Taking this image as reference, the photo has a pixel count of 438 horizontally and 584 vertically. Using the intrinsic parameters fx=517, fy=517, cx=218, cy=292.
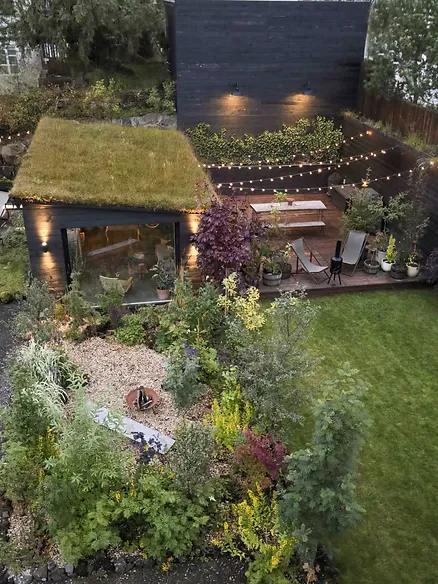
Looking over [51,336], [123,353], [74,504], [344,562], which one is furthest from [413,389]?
[51,336]

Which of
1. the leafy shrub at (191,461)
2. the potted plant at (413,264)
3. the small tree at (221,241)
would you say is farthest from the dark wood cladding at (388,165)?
the leafy shrub at (191,461)

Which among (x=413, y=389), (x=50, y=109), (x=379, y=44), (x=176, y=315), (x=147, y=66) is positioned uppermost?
(x=379, y=44)

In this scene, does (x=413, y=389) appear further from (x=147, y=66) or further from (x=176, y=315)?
(x=147, y=66)

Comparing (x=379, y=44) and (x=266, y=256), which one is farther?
(x=379, y=44)

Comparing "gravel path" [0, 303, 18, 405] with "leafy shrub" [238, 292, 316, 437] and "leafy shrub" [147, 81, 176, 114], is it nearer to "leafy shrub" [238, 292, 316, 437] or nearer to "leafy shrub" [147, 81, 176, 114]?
"leafy shrub" [238, 292, 316, 437]

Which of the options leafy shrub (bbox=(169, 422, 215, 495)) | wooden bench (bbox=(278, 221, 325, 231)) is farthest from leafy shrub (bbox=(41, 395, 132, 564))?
wooden bench (bbox=(278, 221, 325, 231))

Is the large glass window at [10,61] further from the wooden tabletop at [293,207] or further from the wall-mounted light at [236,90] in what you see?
the wooden tabletop at [293,207]

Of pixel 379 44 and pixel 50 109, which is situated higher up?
pixel 379 44

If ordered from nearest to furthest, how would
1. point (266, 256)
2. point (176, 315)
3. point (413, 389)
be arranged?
point (413, 389), point (176, 315), point (266, 256)
